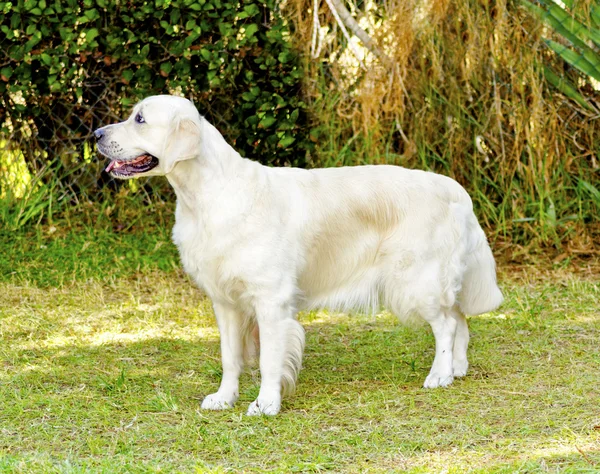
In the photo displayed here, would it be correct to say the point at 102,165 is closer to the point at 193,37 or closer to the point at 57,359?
A: the point at 193,37

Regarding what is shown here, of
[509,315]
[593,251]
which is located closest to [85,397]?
[509,315]

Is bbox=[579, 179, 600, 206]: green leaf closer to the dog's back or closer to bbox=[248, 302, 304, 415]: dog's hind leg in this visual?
the dog's back

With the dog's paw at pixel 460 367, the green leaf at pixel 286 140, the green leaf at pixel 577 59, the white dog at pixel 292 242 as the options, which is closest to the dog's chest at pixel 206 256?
the white dog at pixel 292 242

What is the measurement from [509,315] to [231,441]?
2.53 metres

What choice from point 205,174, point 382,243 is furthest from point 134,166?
point 382,243

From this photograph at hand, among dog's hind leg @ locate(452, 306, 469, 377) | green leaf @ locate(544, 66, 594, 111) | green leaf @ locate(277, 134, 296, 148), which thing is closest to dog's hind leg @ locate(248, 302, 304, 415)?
dog's hind leg @ locate(452, 306, 469, 377)

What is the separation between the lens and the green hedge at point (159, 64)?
6945 mm

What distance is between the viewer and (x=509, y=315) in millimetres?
5773

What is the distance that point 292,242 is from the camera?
14.1ft

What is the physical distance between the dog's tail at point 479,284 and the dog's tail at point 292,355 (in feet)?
3.15

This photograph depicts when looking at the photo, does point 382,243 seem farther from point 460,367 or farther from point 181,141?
point 181,141

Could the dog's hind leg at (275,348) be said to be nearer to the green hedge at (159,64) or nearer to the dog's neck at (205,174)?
the dog's neck at (205,174)

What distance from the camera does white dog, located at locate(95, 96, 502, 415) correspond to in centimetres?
415

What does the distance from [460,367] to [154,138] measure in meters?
1.87
